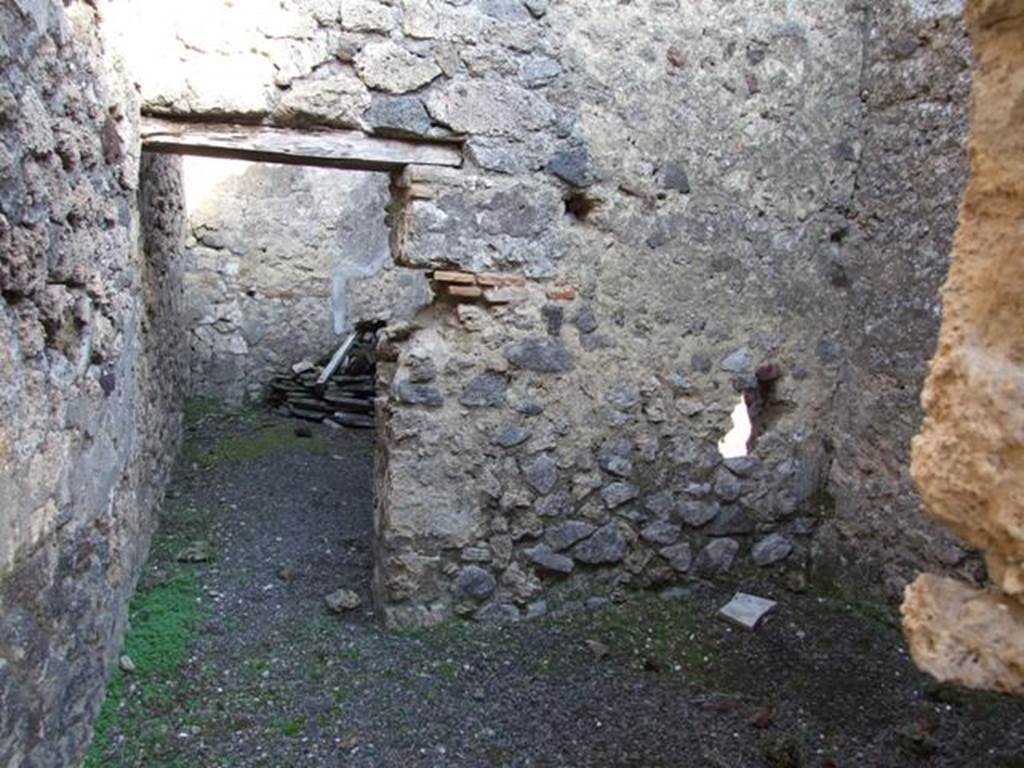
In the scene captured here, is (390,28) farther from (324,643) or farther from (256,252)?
(256,252)

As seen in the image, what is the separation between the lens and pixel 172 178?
580 cm

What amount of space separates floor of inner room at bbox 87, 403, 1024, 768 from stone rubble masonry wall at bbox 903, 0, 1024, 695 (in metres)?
2.18

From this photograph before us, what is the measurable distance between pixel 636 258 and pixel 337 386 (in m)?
4.28

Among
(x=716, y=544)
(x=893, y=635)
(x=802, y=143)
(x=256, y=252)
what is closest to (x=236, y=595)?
(x=716, y=544)

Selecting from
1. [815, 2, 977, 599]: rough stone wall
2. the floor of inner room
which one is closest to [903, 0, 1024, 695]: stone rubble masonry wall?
the floor of inner room

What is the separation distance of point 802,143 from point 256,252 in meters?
4.89

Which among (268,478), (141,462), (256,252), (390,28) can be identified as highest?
(390,28)

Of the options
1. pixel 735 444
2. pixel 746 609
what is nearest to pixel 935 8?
pixel 735 444

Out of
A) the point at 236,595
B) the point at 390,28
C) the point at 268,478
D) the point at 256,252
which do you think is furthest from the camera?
the point at 256,252

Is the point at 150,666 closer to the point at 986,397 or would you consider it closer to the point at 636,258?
the point at 636,258

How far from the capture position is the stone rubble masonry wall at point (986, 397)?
2.88 feet

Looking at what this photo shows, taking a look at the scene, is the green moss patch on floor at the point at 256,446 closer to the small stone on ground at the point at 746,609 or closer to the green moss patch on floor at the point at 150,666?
the green moss patch on floor at the point at 150,666

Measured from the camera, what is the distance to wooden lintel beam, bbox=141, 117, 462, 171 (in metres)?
3.24

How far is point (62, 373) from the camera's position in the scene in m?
2.37
